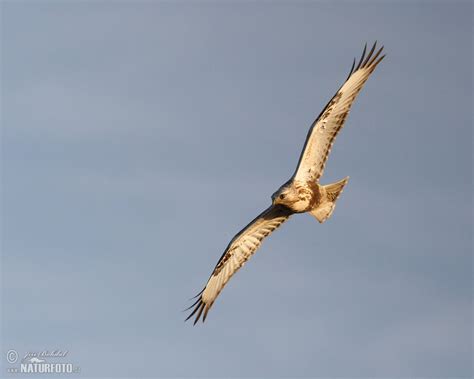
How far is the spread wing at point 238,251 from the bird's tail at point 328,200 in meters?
0.91

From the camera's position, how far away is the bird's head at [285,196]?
20.5 metres

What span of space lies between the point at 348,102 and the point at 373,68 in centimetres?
115

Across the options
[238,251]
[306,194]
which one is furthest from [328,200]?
[238,251]

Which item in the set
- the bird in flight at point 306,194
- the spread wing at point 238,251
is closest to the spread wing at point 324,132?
the bird in flight at point 306,194

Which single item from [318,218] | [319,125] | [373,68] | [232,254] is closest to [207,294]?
[232,254]

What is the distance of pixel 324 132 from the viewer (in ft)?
69.2

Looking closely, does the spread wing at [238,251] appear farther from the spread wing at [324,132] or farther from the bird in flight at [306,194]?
the spread wing at [324,132]

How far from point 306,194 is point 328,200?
0.77 m

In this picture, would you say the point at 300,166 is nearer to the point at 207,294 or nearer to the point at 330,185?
the point at 330,185

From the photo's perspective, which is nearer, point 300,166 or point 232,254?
point 300,166

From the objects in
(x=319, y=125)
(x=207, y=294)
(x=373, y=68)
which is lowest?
(x=207, y=294)

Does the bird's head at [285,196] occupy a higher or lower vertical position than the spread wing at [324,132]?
lower

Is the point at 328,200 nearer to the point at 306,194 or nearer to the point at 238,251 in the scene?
the point at 306,194

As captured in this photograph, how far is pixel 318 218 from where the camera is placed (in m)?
21.2
